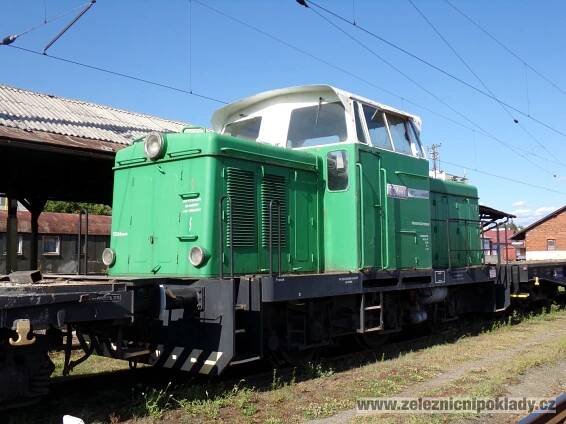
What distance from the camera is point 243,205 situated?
660 cm

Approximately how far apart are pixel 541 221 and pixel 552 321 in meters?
28.0

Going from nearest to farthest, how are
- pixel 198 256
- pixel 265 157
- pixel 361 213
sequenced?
1. pixel 198 256
2. pixel 265 157
3. pixel 361 213

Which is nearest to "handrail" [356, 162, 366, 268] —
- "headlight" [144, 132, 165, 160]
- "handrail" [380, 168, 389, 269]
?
"handrail" [380, 168, 389, 269]

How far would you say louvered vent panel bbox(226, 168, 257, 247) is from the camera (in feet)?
21.2

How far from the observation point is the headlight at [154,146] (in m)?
6.68

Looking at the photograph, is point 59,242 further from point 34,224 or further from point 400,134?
point 400,134

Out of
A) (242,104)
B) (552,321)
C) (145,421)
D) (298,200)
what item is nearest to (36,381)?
(145,421)

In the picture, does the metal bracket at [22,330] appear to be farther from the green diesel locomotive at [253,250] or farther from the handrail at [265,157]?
the handrail at [265,157]

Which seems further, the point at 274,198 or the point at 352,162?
the point at 352,162

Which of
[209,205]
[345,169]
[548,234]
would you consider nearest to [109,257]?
[209,205]

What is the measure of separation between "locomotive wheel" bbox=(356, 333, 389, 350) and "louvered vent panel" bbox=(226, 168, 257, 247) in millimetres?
2643

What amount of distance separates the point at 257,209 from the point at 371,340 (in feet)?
9.96

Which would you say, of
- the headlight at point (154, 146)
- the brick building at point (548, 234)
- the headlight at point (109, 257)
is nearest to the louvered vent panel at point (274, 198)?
the headlight at point (154, 146)

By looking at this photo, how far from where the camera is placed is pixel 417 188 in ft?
28.5
